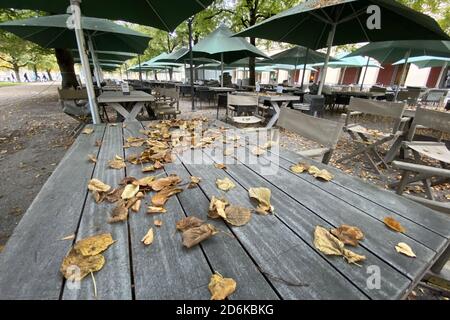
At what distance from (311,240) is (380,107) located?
11.3 ft

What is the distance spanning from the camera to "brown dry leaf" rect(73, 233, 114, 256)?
697 mm

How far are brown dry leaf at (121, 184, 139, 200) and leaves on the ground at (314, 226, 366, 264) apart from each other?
815mm

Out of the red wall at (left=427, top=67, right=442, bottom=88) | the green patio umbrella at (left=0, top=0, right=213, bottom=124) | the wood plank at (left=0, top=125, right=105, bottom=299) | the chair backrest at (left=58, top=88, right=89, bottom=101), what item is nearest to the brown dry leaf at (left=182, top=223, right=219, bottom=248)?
the wood plank at (left=0, top=125, right=105, bottom=299)

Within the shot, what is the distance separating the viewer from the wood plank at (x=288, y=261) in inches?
23.8

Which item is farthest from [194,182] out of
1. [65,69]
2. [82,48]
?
[65,69]

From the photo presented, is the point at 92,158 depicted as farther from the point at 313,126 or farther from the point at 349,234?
the point at 313,126

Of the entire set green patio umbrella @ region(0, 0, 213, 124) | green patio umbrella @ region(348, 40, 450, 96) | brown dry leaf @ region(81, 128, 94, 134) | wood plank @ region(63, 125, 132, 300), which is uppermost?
green patio umbrella @ region(348, 40, 450, 96)

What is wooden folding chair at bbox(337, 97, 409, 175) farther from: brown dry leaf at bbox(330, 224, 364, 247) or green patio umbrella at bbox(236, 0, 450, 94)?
brown dry leaf at bbox(330, 224, 364, 247)

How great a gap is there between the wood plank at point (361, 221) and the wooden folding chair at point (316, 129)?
2.36ft

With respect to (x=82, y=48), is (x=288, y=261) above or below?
below

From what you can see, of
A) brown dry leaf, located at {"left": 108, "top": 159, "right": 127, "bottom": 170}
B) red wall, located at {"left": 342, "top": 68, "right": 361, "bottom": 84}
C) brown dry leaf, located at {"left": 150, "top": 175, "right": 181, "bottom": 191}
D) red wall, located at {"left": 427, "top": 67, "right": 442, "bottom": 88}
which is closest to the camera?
brown dry leaf, located at {"left": 150, "top": 175, "right": 181, "bottom": 191}

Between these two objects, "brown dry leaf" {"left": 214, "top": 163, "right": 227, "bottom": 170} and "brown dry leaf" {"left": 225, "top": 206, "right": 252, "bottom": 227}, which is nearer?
"brown dry leaf" {"left": 225, "top": 206, "right": 252, "bottom": 227}

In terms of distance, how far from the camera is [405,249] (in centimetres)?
75

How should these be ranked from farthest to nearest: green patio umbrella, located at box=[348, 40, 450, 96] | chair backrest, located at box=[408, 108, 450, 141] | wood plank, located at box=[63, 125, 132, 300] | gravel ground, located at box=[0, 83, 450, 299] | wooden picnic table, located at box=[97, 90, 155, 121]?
1. green patio umbrella, located at box=[348, 40, 450, 96]
2. wooden picnic table, located at box=[97, 90, 155, 121]
3. chair backrest, located at box=[408, 108, 450, 141]
4. gravel ground, located at box=[0, 83, 450, 299]
5. wood plank, located at box=[63, 125, 132, 300]
